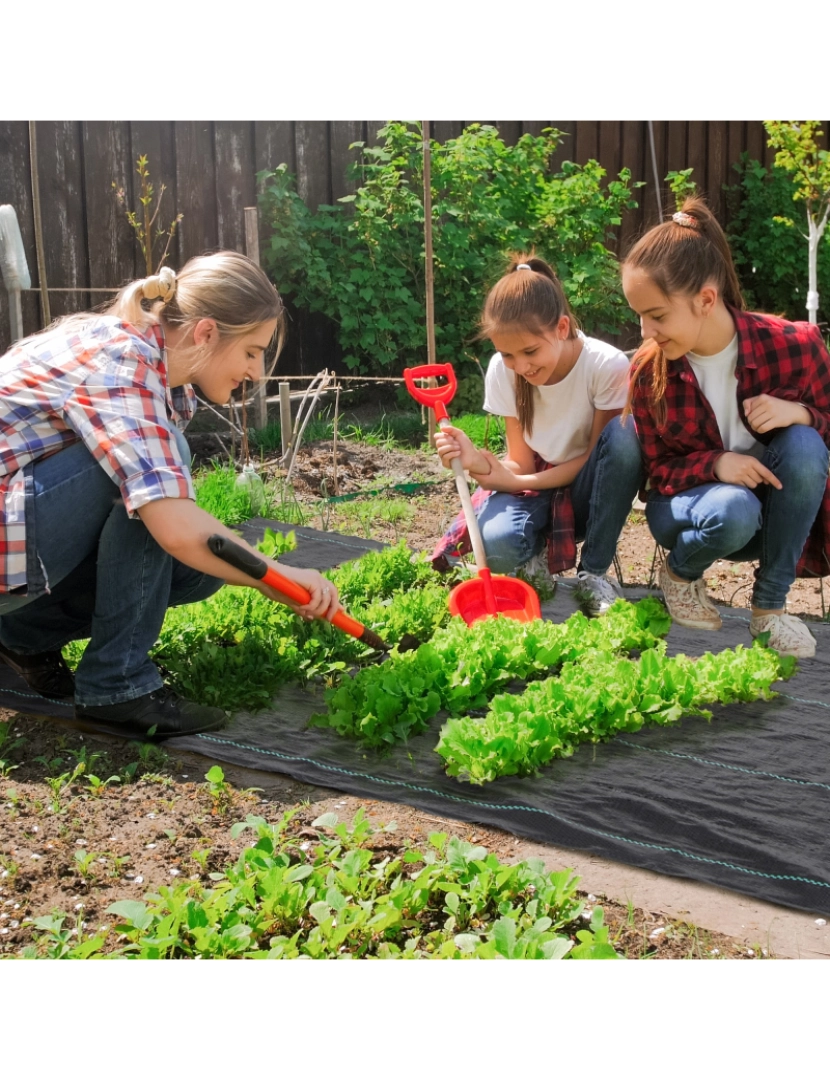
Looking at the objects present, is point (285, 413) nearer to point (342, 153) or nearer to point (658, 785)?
point (342, 153)

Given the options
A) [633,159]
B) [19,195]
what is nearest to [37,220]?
[19,195]

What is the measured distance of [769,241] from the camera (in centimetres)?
936

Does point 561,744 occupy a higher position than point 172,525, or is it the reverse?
point 172,525

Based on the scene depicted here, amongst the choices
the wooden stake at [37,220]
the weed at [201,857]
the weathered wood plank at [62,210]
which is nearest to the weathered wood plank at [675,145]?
the weathered wood plank at [62,210]

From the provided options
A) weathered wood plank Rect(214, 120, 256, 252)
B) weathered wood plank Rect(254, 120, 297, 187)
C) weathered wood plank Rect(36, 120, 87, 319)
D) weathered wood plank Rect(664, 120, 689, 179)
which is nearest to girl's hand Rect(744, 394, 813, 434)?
weathered wood plank Rect(36, 120, 87, 319)

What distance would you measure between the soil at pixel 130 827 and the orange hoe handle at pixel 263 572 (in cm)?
42

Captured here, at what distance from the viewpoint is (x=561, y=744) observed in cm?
233

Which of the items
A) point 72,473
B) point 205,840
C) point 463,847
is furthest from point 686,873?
point 72,473

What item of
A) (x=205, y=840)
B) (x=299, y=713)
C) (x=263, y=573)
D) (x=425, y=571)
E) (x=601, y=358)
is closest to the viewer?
(x=205, y=840)

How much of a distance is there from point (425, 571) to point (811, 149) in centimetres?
564

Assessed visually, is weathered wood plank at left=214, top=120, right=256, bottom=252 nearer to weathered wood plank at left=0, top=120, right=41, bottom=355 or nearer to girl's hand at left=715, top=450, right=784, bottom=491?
weathered wood plank at left=0, top=120, right=41, bottom=355

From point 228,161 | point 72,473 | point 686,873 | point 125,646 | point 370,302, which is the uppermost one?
point 228,161

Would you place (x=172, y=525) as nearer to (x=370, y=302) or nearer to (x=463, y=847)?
(x=463, y=847)

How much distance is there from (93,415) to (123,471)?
0.46ft
